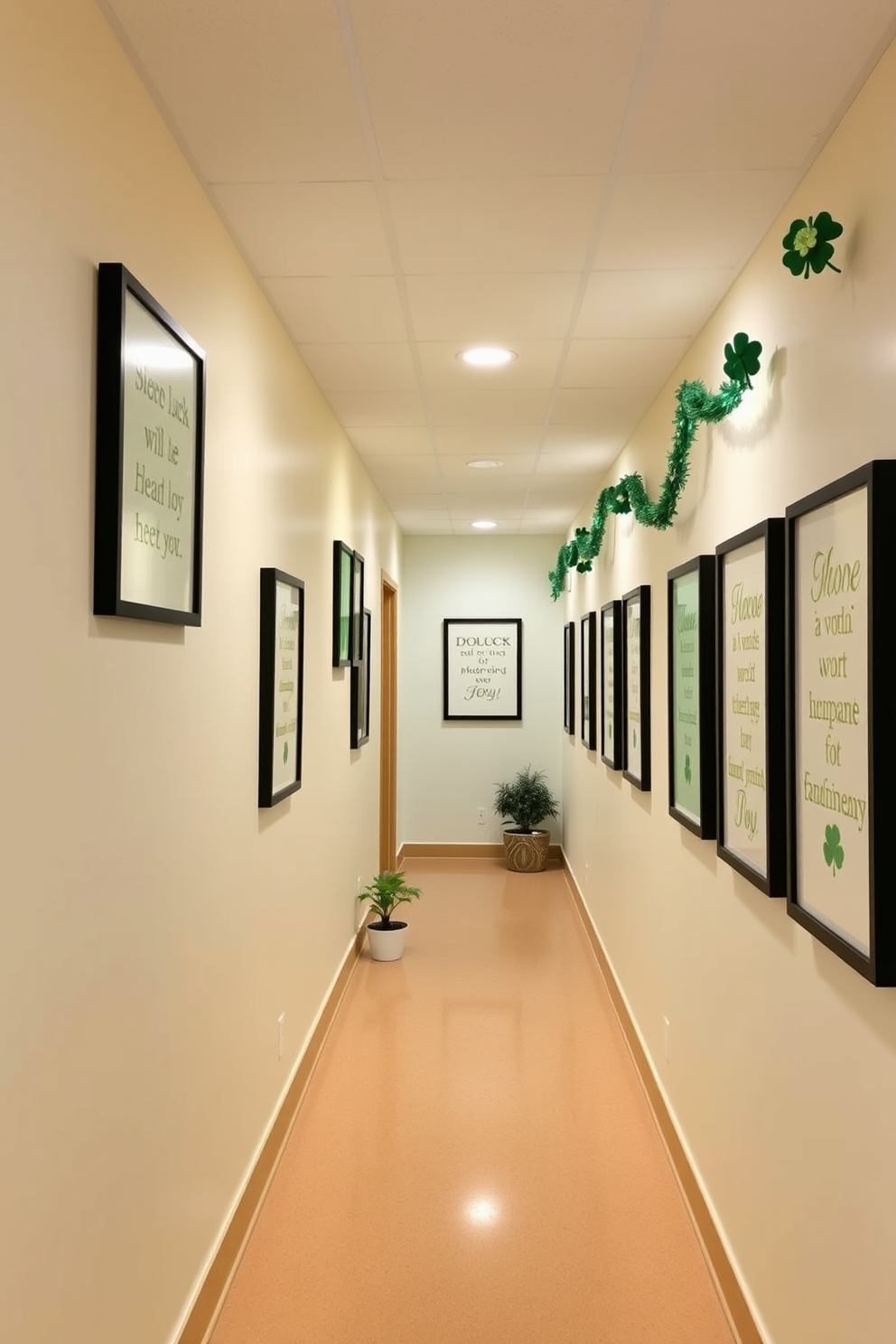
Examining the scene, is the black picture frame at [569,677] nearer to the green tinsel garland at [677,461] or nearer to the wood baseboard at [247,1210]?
the green tinsel garland at [677,461]

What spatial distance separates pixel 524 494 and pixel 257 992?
375cm

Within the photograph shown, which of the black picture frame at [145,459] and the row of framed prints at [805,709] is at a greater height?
the black picture frame at [145,459]

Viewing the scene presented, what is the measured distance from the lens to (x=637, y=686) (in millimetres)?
3768

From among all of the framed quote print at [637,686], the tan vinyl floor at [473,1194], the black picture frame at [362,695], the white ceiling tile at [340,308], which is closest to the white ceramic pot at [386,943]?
the tan vinyl floor at [473,1194]

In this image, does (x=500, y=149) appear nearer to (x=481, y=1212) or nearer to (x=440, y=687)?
(x=481, y=1212)

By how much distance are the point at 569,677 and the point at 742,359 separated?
4669 mm

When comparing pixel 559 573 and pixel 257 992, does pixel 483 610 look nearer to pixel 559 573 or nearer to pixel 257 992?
pixel 559 573

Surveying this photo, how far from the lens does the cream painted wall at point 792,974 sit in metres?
1.49

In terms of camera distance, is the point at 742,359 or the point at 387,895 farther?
the point at 387,895

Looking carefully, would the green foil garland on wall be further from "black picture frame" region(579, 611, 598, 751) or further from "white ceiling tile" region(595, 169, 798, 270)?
"black picture frame" region(579, 611, 598, 751)

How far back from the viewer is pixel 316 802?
3.56 metres

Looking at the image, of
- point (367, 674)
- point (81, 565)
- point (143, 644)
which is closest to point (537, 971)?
point (367, 674)

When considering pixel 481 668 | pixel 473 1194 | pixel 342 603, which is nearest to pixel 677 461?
pixel 342 603

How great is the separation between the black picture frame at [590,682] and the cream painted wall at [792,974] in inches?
74.0
